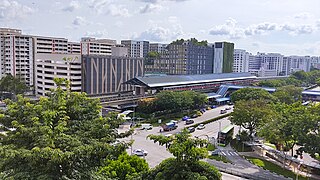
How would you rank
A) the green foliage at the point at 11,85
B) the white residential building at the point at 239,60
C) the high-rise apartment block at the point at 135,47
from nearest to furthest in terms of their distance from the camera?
the green foliage at the point at 11,85 < the high-rise apartment block at the point at 135,47 < the white residential building at the point at 239,60

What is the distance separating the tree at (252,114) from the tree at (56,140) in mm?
26417

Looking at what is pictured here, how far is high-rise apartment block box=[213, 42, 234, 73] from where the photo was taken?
109562 mm

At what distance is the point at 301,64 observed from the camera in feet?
563

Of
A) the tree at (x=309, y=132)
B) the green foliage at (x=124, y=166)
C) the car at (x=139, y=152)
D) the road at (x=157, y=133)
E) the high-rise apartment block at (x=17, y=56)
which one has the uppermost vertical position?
the high-rise apartment block at (x=17, y=56)

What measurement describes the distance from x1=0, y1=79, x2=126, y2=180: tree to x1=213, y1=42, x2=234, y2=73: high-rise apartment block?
101065mm

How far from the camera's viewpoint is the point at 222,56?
111 meters

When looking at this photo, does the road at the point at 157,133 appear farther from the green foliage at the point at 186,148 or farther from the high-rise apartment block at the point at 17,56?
the high-rise apartment block at the point at 17,56

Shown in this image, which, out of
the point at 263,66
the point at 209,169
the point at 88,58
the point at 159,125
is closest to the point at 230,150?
the point at 159,125

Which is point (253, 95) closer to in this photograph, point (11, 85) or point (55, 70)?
point (55, 70)

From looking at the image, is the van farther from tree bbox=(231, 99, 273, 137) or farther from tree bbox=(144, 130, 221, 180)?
tree bbox=(144, 130, 221, 180)

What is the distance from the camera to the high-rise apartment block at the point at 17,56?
67562 mm

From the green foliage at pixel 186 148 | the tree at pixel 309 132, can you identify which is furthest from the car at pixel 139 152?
the green foliage at pixel 186 148

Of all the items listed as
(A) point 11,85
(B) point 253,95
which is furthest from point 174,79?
(A) point 11,85

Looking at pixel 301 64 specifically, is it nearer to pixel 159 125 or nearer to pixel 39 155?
pixel 159 125
